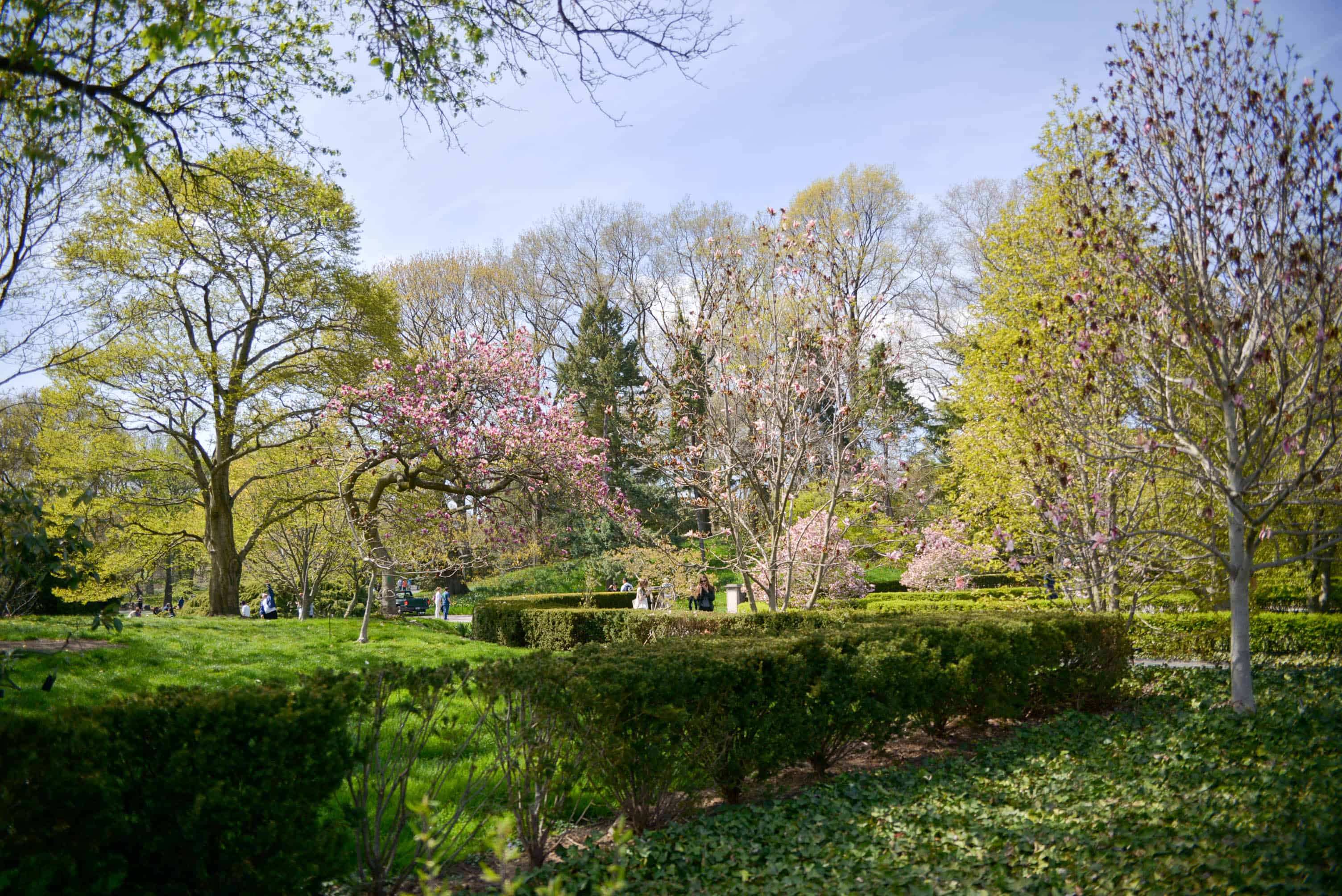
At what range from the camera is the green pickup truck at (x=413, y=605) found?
25.3 m

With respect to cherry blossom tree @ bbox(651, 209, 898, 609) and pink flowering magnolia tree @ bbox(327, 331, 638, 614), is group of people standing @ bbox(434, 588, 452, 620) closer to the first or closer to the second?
pink flowering magnolia tree @ bbox(327, 331, 638, 614)

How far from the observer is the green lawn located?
6676 millimetres

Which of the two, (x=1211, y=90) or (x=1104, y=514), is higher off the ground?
(x=1211, y=90)

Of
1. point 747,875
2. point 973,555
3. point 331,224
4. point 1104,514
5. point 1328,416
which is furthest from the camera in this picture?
point 331,224

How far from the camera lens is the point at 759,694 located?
A: 4.86 m

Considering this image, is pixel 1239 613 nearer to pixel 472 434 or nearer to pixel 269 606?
pixel 472 434

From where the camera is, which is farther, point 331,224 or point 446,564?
point 331,224

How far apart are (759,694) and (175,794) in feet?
10.2

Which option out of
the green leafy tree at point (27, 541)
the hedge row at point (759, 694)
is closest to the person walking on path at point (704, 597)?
the hedge row at point (759, 694)

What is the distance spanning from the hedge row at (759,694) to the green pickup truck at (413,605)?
20324 mm

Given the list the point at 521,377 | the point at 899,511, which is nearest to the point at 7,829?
the point at 521,377

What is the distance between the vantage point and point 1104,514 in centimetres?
935

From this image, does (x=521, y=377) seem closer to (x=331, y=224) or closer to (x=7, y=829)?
(x=331, y=224)

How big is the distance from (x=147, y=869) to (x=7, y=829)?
478 mm
